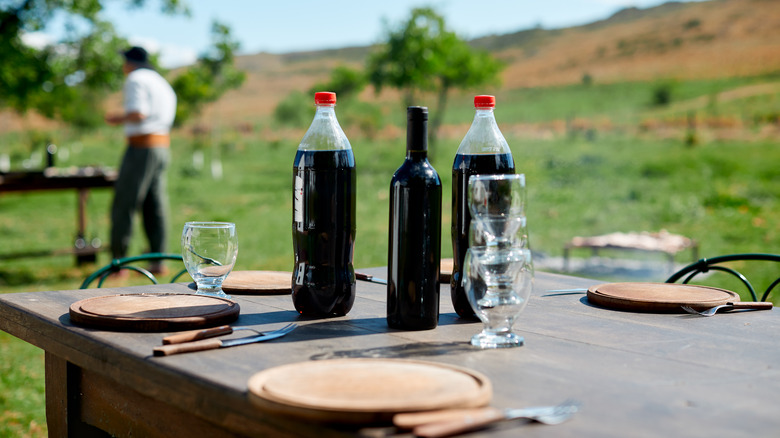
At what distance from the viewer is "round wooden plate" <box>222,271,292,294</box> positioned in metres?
1.87

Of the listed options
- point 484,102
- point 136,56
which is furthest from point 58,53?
point 484,102

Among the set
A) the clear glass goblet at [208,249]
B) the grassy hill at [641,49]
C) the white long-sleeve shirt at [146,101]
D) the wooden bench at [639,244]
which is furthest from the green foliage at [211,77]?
the grassy hill at [641,49]

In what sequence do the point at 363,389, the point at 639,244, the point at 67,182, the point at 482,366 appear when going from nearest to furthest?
the point at 363,389, the point at 482,366, the point at 67,182, the point at 639,244

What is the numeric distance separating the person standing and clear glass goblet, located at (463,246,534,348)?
4.92 metres

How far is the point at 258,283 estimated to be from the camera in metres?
1.97

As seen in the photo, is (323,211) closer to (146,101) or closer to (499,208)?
(499,208)

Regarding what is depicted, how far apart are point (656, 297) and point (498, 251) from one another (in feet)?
2.09

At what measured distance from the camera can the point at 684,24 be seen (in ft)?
150

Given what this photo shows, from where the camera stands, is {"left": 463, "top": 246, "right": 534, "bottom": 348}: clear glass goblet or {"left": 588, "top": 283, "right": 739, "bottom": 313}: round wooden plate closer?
{"left": 463, "top": 246, "right": 534, "bottom": 348}: clear glass goblet

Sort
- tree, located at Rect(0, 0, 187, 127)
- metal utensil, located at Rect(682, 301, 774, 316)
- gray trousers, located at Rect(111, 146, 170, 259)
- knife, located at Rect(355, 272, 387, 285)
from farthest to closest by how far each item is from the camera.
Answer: tree, located at Rect(0, 0, 187, 127) → gray trousers, located at Rect(111, 146, 170, 259) → knife, located at Rect(355, 272, 387, 285) → metal utensil, located at Rect(682, 301, 774, 316)

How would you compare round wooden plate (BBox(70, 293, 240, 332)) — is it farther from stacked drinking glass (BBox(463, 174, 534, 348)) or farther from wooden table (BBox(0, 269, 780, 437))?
stacked drinking glass (BBox(463, 174, 534, 348))

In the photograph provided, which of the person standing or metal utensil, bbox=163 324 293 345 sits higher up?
the person standing

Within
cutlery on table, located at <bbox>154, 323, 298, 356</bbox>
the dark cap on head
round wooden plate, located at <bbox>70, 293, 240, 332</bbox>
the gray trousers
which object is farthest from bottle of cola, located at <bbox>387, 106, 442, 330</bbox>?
the dark cap on head

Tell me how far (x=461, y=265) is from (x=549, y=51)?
183ft
